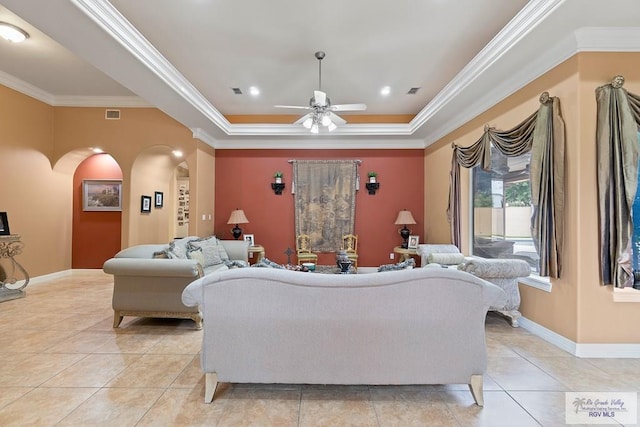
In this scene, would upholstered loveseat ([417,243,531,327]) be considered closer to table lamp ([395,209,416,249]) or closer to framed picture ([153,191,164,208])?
table lamp ([395,209,416,249])

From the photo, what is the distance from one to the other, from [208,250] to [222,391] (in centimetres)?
278

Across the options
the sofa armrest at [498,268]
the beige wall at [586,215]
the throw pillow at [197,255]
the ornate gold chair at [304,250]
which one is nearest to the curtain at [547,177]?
the beige wall at [586,215]

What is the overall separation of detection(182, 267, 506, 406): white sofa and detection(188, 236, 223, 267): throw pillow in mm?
2648

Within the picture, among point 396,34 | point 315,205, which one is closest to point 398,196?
point 315,205

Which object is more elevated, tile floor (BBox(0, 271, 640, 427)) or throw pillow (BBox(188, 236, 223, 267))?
throw pillow (BBox(188, 236, 223, 267))

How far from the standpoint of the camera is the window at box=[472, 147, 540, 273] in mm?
3811

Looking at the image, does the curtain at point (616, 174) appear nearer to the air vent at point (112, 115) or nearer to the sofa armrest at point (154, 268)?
the sofa armrest at point (154, 268)

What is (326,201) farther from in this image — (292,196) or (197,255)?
(197,255)

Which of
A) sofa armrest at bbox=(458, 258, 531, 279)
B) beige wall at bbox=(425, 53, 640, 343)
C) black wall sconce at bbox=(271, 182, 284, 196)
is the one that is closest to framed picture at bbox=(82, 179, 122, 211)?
black wall sconce at bbox=(271, 182, 284, 196)

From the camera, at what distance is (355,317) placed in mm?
1928

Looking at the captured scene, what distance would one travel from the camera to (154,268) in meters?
3.15

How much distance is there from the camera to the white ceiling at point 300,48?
2.63 meters

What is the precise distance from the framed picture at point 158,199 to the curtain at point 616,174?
751 centimetres

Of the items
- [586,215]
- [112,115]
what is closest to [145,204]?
[112,115]
